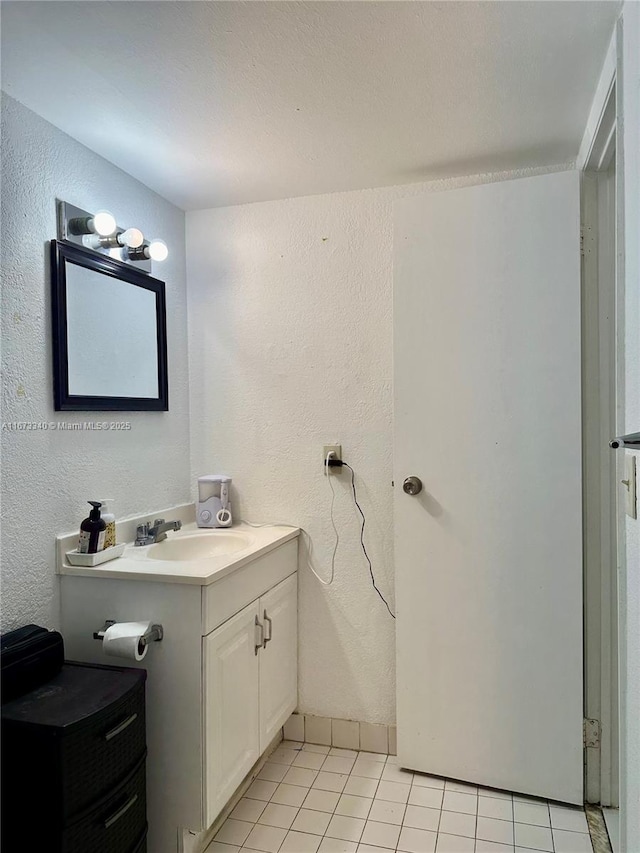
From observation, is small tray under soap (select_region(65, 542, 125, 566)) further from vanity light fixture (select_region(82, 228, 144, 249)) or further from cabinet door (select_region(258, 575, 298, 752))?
vanity light fixture (select_region(82, 228, 144, 249))

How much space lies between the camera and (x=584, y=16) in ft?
4.27

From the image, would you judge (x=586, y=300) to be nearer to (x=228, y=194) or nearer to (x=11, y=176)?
(x=228, y=194)

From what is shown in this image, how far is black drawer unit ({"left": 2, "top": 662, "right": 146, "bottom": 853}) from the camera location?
121cm

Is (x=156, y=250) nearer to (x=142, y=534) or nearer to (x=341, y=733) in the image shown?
(x=142, y=534)

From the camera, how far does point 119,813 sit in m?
1.37

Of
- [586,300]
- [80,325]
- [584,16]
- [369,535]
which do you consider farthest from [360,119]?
[369,535]

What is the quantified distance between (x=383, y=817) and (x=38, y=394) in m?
1.70

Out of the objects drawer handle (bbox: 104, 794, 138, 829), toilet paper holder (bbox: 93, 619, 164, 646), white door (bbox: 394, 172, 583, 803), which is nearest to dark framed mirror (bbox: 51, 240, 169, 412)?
toilet paper holder (bbox: 93, 619, 164, 646)

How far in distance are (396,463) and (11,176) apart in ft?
4.83

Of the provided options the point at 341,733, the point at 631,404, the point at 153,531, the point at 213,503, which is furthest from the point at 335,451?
the point at 631,404

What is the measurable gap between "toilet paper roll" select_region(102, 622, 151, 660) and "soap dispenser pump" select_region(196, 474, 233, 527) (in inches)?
28.9

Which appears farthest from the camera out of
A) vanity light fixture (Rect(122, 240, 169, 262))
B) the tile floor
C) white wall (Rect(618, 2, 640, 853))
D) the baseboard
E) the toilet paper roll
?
the baseboard

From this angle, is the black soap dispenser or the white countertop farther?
the black soap dispenser

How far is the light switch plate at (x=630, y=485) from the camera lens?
115 cm
